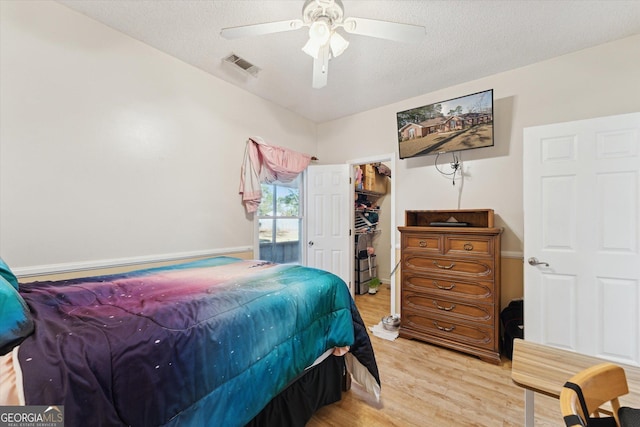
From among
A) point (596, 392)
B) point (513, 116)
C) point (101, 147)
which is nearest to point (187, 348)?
point (596, 392)

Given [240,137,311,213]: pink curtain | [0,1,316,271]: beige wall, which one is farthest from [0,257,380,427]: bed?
[240,137,311,213]: pink curtain

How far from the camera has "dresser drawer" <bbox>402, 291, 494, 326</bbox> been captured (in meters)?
2.27

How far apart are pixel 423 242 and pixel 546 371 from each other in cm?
170

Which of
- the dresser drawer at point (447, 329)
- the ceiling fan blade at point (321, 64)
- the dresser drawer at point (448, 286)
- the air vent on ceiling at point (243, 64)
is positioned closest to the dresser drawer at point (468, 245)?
the dresser drawer at point (448, 286)

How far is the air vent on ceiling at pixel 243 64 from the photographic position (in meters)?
2.37

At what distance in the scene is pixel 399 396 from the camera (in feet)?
5.84

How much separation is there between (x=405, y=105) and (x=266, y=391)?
3211mm

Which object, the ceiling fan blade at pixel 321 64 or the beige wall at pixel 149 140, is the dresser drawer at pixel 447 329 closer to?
the beige wall at pixel 149 140

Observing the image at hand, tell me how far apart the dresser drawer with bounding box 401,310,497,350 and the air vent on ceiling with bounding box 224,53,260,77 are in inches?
117

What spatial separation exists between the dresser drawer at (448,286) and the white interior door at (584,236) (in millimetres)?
300

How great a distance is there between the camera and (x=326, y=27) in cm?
146

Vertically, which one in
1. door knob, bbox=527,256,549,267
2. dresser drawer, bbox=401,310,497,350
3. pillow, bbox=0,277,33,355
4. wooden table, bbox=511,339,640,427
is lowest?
dresser drawer, bbox=401,310,497,350

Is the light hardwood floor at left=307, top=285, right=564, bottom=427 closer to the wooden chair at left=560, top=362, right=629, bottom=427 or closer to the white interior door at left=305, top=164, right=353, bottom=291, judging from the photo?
the wooden chair at left=560, top=362, right=629, bottom=427

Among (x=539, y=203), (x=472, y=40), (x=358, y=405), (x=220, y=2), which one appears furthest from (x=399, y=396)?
(x=220, y=2)
